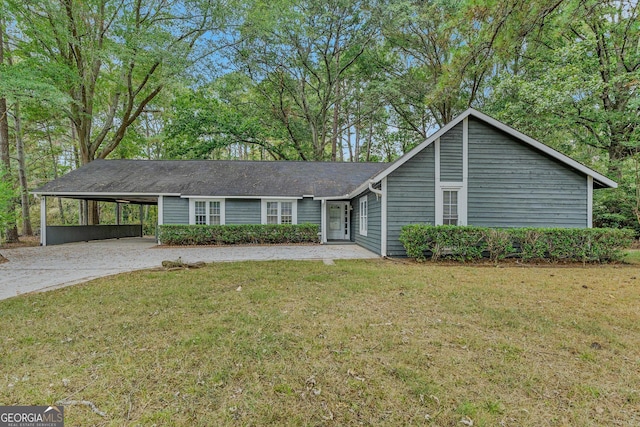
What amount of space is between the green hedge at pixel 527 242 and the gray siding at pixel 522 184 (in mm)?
1194

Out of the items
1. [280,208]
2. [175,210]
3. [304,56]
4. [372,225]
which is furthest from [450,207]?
[304,56]

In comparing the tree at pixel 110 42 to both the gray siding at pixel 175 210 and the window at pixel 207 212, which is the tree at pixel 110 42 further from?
the window at pixel 207 212

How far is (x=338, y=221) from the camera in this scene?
14922mm

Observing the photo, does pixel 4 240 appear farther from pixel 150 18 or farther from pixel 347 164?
pixel 347 164

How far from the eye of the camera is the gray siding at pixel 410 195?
9.18m

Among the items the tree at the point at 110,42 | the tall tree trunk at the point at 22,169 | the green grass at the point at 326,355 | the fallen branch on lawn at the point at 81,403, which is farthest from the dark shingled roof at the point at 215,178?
the fallen branch on lawn at the point at 81,403

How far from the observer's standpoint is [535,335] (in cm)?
342

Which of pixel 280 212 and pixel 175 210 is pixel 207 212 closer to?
pixel 175 210

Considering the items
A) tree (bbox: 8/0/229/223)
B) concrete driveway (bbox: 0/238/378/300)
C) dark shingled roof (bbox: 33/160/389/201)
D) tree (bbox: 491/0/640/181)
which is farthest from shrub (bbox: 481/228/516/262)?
tree (bbox: 8/0/229/223)

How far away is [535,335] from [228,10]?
18211 mm

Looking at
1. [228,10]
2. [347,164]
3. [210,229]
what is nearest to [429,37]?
[347,164]

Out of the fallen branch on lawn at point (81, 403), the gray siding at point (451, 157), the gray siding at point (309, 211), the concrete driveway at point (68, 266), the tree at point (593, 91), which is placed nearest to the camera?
the fallen branch on lawn at point (81, 403)

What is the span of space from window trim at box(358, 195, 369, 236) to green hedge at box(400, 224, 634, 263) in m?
3.35

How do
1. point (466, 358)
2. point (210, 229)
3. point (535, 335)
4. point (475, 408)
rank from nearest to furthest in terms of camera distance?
point (475, 408)
point (466, 358)
point (535, 335)
point (210, 229)
